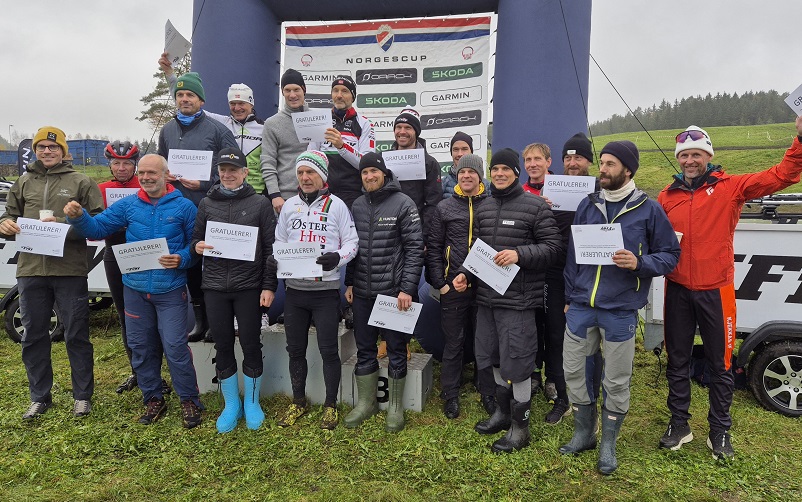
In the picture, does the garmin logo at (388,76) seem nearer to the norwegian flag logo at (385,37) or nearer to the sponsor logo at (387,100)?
the sponsor logo at (387,100)

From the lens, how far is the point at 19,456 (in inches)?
132

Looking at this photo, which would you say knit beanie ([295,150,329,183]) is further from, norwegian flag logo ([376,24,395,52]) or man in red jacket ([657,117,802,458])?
norwegian flag logo ([376,24,395,52])

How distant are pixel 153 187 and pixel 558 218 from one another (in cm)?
322

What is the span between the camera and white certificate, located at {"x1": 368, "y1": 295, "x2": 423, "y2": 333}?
353 cm

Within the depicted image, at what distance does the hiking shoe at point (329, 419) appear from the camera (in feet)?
12.1

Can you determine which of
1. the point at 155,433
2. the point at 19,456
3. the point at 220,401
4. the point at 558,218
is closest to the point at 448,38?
the point at 558,218

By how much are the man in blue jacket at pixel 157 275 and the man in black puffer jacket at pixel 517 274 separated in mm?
2252

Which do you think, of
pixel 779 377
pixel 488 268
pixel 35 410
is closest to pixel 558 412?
pixel 488 268

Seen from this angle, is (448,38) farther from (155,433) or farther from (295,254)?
(155,433)

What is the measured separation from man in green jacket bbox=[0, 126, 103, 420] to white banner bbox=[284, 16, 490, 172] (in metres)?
3.38

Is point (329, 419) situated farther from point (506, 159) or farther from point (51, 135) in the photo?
point (51, 135)

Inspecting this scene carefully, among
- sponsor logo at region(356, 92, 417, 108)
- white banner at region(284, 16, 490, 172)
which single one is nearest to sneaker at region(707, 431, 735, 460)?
white banner at region(284, 16, 490, 172)

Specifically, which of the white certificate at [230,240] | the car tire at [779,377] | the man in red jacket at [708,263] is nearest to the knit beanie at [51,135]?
the white certificate at [230,240]

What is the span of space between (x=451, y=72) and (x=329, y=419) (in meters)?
4.61
